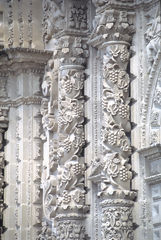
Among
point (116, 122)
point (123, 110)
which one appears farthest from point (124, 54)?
point (116, 122)

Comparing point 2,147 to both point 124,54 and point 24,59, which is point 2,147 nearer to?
point 24,59

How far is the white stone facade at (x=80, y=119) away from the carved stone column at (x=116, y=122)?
0.01 metres

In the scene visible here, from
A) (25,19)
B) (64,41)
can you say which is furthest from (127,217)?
(25,19)

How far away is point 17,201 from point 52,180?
1.52m

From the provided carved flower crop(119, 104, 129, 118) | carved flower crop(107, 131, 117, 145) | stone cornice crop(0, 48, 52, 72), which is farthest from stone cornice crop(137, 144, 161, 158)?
stone cornice crop(0, 48, 52, 72)

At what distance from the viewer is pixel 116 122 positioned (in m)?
16.5

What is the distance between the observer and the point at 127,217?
16.3 meters

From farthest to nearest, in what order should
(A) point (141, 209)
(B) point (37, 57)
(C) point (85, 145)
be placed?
(B) point (37, 57)
(C) point (85, 145)
(A) point (141, 209)

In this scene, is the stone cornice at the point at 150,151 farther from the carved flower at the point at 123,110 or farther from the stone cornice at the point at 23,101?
the stone cornice at the point at 23,101

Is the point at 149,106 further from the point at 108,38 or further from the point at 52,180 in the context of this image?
the point at 52,180

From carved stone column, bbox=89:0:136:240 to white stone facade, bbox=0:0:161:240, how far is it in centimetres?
1

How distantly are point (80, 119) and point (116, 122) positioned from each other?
1.12 meters

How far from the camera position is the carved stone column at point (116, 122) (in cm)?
1633

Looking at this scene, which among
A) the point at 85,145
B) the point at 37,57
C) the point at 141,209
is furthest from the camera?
the point at 37,57
